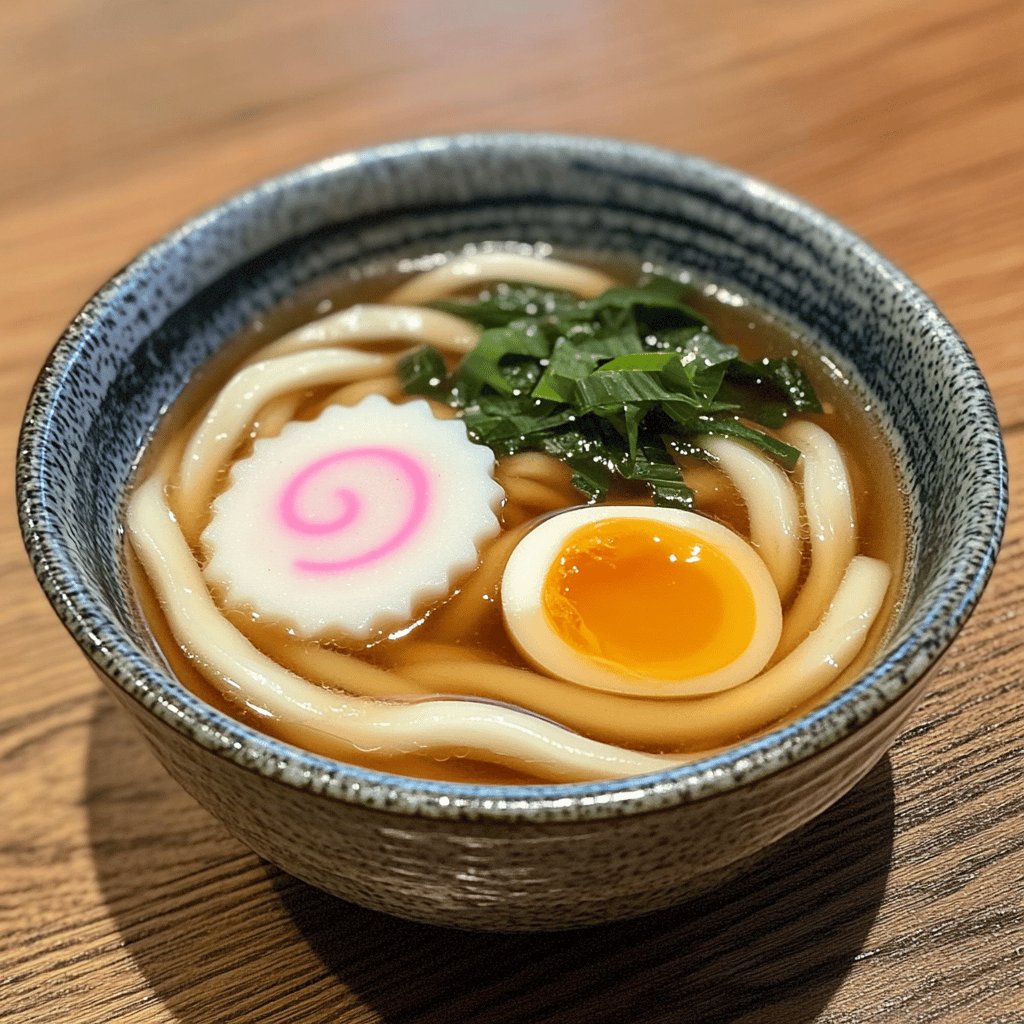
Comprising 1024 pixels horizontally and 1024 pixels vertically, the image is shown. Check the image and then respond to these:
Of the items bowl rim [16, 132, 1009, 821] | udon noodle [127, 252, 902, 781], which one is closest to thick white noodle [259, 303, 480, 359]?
udon noodle [127, 252, 902, 781]

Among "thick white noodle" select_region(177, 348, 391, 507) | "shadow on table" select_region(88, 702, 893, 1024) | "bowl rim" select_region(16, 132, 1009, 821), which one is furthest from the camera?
"thick white noodle" select_region(177, 348, 391, 507)

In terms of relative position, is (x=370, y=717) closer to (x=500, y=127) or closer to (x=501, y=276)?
(x=501, y=276)

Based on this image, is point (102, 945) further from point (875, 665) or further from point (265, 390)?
point (875, 665)

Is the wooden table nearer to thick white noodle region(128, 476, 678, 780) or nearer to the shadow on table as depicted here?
the shadow on table

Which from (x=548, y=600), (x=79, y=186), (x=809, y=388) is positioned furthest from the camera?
(x=79, y=186)

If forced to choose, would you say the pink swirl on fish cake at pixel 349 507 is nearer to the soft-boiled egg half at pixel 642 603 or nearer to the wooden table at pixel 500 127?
the soft-boiled egg half at pixel 642 603

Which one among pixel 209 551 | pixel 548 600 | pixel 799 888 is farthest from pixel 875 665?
pixel 209 551

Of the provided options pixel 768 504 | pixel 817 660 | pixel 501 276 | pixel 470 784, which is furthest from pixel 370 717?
pixel 501 276
